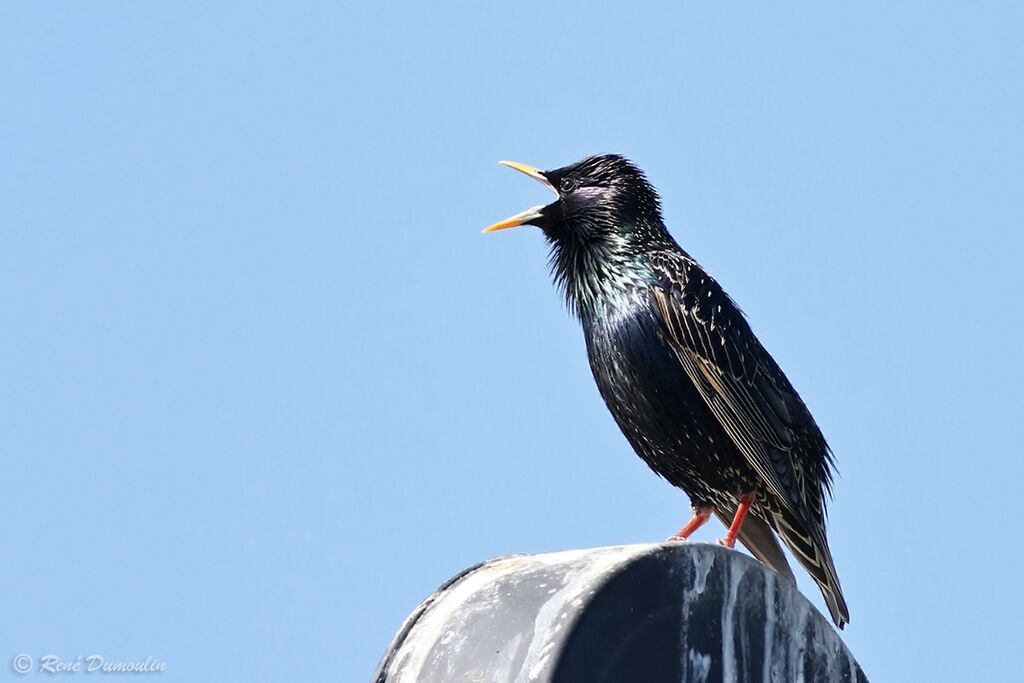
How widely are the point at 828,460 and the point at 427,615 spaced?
2698 mm

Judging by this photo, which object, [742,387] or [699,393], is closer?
[699,393]

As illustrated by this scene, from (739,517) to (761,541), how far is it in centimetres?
23

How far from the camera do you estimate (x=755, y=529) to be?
6.07 m

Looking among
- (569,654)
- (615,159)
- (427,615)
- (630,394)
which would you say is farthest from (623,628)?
(615,159)

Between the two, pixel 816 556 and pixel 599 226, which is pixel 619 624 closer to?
pixel 816 556

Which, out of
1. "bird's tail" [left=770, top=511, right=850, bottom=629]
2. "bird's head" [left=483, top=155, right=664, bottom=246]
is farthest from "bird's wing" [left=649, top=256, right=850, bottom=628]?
"bird's head" [left=483, top=155, right=664, bottom=246]

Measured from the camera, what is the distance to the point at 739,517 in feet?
19.2

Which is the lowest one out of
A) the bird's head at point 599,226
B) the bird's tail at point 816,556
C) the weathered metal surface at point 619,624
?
the bird's tail at point 816,556

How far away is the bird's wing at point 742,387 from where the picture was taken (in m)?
5.85

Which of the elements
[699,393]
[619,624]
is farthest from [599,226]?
[619,624]

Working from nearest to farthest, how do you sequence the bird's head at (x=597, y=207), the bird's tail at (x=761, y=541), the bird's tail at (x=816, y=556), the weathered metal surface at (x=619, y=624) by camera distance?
1. the weathered metal surface at (x=619, y=624)
2. the bird's tail at (x=816, y=556)
3. the bird's tail at (x=761, y=541)
4. the bird's head at (x=597, y=207)

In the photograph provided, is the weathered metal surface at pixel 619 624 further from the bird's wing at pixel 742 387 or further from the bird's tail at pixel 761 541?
the bird's tail at pixel 761 541

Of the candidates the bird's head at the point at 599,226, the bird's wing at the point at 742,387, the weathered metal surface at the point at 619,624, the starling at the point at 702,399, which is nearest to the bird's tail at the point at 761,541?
the starling at the point at 702,399

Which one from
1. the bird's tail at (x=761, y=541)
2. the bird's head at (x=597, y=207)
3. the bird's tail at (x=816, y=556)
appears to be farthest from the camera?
the bird's head at (x=597, y=207)
